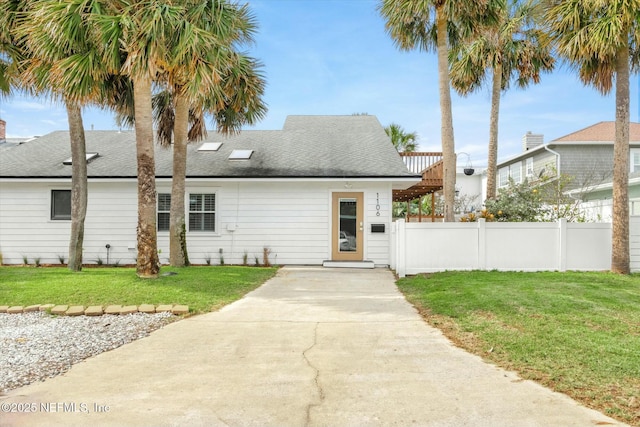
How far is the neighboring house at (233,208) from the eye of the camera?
1299 cm

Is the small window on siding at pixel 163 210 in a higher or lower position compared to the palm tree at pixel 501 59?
lower

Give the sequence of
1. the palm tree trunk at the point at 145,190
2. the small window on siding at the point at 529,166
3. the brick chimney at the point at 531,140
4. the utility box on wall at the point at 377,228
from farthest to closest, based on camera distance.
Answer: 1. the brick chimney at the point at 531,140
2. the small window on siding at the point at 529,166
3. the utility box on wall at the point at 377,228
4. the palm tree trunk at the point at 145,190

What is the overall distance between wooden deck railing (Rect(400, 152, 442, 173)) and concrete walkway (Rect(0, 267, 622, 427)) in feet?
30.5

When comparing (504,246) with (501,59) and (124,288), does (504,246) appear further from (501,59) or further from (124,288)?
(124,288)

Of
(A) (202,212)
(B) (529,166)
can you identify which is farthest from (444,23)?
(B) (529,166)

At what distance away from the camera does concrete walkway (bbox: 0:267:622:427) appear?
118 inches

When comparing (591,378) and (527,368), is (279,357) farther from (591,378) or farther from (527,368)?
(591,378)

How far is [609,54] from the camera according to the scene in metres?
9.91

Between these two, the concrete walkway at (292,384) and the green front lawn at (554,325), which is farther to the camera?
the green front lawn at (554,325)

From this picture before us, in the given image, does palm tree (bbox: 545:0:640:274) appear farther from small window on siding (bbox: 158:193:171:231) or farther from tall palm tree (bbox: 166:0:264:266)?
small window on siding (bbox: 158:193:171:231)

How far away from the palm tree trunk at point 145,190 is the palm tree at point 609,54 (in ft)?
30.2

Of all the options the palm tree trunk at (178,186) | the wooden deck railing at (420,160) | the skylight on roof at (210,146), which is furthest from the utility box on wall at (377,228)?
the skylight on roof at (210,146)

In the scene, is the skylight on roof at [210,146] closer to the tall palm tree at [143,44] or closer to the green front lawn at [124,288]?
the green front lawn at [124,288]

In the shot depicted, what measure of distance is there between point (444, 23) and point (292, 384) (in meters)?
10.2
